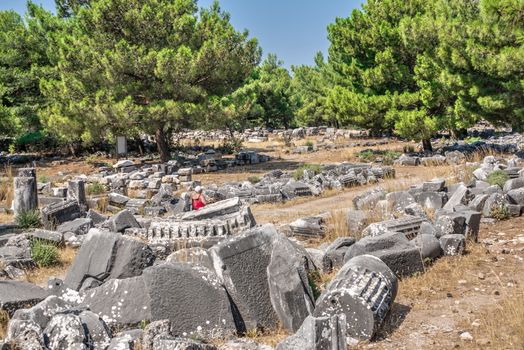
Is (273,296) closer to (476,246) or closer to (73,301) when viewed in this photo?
(73,301)

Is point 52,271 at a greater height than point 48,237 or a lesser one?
lesser

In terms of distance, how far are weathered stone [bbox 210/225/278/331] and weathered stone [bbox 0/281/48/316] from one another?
7.11 ft

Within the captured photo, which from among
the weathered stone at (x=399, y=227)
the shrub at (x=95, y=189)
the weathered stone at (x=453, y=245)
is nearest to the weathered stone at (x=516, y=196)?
the weathered stone at (x=399, y=227)

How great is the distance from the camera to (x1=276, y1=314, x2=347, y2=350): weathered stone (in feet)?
14.5

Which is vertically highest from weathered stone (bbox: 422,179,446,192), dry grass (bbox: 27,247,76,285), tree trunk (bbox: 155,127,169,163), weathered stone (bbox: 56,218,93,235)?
tree trunk (bbox: 155,127,169,163)

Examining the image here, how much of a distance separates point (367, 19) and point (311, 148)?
9.12 metres

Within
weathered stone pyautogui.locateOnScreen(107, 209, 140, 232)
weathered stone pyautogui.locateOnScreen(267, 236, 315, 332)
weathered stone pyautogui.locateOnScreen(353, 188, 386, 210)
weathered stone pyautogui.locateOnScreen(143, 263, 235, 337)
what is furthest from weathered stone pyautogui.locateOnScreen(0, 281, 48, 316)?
weathered stone pyautogui.locateOnScreen(353, 188, 386, 210)

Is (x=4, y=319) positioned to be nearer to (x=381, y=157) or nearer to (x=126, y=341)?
(x=126, y=341)

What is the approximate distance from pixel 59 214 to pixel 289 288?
7.82 metres

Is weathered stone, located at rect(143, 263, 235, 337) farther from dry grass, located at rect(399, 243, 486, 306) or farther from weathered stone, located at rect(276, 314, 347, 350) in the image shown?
dry grass, located at rect(399, 243, 486, 306)

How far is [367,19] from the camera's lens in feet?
83.4

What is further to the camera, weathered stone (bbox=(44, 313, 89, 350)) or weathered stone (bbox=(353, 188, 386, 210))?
weathered stone (bbox=(353, 188, 386, 210))

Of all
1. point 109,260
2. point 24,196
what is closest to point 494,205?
point 109,260

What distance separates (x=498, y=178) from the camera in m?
12.8
